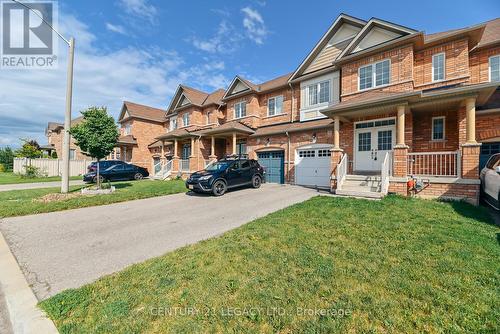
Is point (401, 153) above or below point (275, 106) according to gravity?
below

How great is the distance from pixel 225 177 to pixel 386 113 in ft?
27.9

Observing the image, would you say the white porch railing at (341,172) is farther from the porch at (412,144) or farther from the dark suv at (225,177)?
the dark suv at (225,177)

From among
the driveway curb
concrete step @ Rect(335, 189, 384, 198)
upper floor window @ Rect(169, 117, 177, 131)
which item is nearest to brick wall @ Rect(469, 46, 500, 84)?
concrete step @ Rect(335, 189, 384, 198)

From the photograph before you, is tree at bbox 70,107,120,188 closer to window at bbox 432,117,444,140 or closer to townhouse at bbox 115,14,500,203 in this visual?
townhouse at bbox 115,14,500,203

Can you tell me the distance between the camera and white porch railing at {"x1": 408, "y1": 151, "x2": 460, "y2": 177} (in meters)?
8.63

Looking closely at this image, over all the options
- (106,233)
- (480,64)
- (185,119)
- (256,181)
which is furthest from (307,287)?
(185,119)

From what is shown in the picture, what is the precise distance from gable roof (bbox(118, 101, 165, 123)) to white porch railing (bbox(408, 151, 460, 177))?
26660 millimetres

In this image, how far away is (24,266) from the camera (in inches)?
152

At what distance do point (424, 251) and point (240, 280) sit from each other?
134 inches

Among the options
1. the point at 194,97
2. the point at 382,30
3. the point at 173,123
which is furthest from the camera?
the point at 173,123

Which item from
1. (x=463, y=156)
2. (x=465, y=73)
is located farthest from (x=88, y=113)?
(x=465, y=73)

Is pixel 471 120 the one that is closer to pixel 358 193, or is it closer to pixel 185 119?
pixel 358 193

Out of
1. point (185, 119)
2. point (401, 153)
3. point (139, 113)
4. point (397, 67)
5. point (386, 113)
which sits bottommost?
point (401, 153)

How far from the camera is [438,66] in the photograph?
1018 cm
